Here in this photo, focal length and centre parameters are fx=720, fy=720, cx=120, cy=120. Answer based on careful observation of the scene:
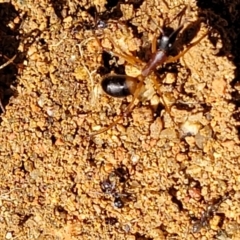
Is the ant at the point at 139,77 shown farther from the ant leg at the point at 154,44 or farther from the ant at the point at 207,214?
the ant at the point at 207,214

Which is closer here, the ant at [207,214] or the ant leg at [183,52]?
the ant leg at [183,52]

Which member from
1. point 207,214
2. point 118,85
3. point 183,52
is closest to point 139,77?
point 118,85

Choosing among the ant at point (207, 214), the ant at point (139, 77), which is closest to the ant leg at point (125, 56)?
the ant at point (139, 77)

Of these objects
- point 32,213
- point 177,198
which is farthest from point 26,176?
point 177,198

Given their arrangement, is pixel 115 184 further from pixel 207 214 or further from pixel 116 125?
pixel 207 214

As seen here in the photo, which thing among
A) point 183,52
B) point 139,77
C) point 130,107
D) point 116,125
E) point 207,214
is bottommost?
point 207,214

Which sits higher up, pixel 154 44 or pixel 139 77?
pixel 154 44

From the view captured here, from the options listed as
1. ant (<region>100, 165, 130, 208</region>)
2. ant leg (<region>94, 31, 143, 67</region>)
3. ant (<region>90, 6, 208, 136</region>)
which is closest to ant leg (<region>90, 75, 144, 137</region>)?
ant (<region>90, 6, 208, 136</region>)
